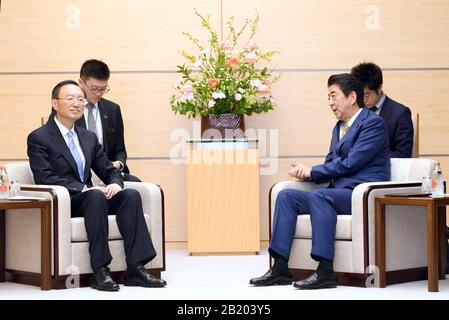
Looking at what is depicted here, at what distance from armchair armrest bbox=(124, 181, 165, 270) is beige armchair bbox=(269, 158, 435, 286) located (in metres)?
0.86

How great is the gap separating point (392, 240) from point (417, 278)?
1.27 ft

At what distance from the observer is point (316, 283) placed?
522 cm

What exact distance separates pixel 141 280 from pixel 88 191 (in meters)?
0.64

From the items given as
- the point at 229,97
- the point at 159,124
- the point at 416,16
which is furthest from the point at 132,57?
the point at 416,16

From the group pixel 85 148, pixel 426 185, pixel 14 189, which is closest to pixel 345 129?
pixel 426 185

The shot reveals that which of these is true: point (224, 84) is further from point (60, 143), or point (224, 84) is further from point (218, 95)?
point (60, 143)

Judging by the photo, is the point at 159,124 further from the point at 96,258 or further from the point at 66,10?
the point at 96,258

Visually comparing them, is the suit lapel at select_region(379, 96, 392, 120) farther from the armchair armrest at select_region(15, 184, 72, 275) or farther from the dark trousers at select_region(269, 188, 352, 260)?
the armchair armrest at select_region(15, 184, 72, 275)

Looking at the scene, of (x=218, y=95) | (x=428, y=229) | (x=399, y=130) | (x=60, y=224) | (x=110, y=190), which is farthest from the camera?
(x=218, y=95)

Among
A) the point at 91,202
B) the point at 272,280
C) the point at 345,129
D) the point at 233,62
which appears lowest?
the point at 272,280

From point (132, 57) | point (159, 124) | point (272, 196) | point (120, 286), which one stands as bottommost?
point (120, 286)

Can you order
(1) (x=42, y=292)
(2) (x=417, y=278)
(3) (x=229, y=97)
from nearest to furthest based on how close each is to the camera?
(1) (x=42, y=292)
(2) (x=417, y=278)
(3) (x=229, y=97)

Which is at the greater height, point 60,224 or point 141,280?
point 60,224

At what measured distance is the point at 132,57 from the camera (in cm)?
782
